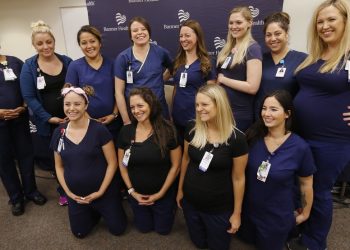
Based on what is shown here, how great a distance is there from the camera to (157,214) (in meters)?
2.16

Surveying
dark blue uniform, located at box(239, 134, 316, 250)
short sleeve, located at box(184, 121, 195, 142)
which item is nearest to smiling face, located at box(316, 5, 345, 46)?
dark blue uniform, located at box(239, 134, 316, 250)

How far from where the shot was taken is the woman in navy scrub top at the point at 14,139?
7.61 ft

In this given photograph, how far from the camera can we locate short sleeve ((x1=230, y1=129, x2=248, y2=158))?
1.70 m

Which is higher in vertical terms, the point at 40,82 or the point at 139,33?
the point at 139,33

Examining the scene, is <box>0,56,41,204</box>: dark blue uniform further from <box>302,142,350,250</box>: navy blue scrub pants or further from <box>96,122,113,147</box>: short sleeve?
<box>302,142,350,250</box>: navy blue scrub pants

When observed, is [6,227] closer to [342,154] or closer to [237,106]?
[237,106]

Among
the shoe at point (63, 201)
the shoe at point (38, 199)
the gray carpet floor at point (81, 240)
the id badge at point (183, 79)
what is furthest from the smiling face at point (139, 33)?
the shoe at point (38, 199)

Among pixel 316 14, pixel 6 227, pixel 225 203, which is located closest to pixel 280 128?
pixel 225 203

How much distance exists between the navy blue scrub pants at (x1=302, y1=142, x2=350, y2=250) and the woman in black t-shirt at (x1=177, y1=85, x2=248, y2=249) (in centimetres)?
50

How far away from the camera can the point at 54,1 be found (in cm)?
371

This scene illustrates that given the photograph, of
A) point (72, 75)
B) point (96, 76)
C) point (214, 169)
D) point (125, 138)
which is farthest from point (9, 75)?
point (214, 169)

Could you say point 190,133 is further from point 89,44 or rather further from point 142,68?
point 89,44

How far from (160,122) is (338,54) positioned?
4.08ft

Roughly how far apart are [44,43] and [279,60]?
194cm
